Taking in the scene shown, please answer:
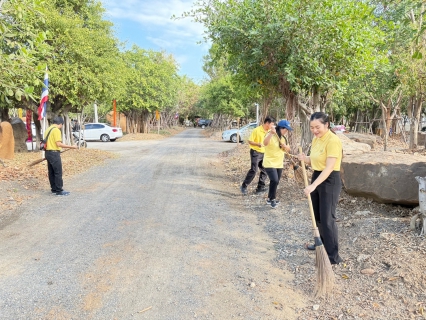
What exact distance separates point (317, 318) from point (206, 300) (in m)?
0.98

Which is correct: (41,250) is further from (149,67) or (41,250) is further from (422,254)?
(149,67)

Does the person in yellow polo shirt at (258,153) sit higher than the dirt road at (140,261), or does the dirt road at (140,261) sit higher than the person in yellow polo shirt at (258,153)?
the person in yellow polo shirt at (258,153)

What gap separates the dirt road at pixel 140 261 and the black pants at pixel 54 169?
276mm

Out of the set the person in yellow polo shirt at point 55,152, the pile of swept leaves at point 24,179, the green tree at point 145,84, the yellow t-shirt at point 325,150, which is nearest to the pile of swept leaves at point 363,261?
the yellow t-shirt at point 325,150

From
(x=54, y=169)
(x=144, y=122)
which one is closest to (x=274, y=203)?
(x=54, y=169)

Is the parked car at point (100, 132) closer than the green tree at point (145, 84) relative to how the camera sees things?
Yes

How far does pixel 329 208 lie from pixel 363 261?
2.31ft

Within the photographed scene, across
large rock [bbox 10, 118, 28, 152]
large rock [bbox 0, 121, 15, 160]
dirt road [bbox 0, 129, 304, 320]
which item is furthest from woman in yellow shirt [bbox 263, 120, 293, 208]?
large rock [bbox 10, 118, 28, 152]

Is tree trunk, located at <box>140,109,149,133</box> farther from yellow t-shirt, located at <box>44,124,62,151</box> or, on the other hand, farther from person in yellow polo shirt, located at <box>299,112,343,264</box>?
person in yellow polo shirt, located at <box>299,112,343,264</box>

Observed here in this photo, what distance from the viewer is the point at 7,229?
4980 millimetres

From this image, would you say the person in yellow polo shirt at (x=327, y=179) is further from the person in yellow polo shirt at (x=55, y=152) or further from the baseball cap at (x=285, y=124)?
the person in yellow polo shirt at (x=55, y=152)

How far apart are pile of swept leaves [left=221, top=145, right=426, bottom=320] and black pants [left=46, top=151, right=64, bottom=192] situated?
430 centimetres

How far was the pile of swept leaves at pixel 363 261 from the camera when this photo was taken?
9.43 ft

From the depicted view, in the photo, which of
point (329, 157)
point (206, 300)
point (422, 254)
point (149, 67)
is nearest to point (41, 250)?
point (206, 300)
